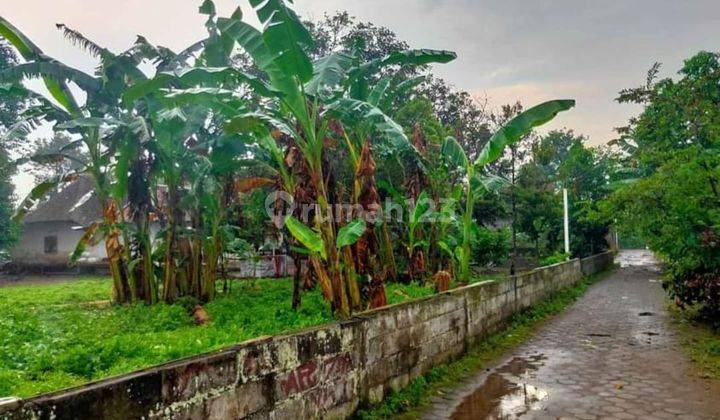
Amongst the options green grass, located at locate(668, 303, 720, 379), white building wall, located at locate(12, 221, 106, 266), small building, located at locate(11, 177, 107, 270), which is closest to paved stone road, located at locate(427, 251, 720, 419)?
green grass, located at locate(668, 303, 720, 379)

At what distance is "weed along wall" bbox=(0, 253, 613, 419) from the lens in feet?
9.00

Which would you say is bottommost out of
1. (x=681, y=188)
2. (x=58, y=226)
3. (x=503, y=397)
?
(x=503, y=397)

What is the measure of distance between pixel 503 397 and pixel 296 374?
9.11 ft

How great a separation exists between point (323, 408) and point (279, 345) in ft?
2.83

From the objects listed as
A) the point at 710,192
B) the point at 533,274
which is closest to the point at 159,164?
the point at 533,274

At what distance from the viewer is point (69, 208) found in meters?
25.1

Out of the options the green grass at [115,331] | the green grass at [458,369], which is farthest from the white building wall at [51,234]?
the green grass at [458,369]

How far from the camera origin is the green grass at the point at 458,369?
202 inches

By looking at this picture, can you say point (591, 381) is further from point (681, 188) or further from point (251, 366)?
point (251, 366)

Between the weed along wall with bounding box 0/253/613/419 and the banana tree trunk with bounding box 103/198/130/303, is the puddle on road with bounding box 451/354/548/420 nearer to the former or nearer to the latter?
the weed along wall with bounding box 0/253/613/419

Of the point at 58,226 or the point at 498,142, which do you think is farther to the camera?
the point at 58,226

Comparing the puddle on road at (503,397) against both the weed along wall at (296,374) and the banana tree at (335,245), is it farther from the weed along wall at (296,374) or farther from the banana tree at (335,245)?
the banana tree at (335,245)

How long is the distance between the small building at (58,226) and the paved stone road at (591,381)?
2131 cm

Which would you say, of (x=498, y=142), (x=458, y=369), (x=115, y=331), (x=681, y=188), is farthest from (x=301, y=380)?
(x=681, y=188)
